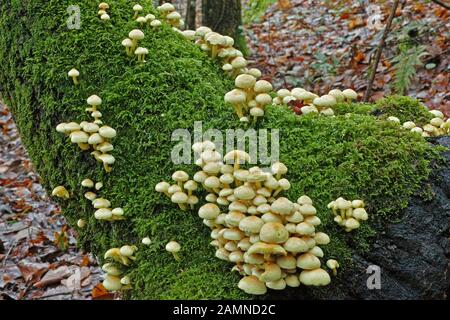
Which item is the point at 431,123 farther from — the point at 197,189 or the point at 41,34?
the point at 41,34

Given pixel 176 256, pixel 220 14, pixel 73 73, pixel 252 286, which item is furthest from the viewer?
pixel 220 14

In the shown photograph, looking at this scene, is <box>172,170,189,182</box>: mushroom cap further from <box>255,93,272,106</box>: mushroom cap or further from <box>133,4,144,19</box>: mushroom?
<box>133,4,144,19</box>: mushroom

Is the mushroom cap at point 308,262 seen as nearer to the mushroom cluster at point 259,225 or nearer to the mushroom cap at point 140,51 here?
the mushroom cluster at point 259,225

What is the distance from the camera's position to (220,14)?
961 cm

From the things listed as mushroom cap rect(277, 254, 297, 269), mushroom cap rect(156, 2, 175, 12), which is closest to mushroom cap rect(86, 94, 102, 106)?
mushroom cap rect(156, 2, 175, 12)

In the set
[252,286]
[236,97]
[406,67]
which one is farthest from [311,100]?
[406,67]

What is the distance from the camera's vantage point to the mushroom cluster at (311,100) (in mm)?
3197

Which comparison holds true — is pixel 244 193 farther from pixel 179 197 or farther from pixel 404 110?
pixel 404 110

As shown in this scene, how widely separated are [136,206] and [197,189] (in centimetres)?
39

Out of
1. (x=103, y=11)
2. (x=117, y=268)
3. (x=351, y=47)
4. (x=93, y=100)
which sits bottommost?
(x=351, y=47)

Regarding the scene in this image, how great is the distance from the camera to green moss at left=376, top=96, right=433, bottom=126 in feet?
11.2

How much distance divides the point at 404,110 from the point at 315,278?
172cm

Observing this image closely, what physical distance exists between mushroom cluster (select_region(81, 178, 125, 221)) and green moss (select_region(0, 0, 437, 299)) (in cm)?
6

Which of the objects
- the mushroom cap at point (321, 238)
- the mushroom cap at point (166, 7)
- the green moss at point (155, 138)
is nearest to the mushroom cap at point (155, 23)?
the green moss at point (155, 138)
